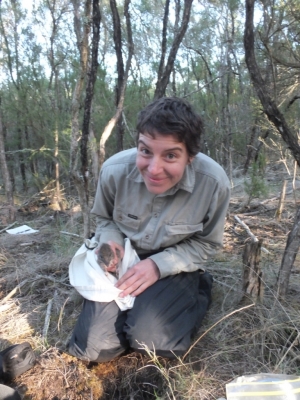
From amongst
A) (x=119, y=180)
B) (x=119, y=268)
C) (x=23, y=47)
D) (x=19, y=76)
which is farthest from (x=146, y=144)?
(x=23, y=47)

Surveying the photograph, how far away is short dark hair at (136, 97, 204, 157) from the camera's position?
155 cm

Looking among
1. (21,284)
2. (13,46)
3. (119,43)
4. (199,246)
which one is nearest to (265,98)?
(199,246)

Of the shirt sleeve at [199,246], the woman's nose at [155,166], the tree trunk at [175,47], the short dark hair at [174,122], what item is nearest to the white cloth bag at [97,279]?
the shirt sleeve at [199,246]

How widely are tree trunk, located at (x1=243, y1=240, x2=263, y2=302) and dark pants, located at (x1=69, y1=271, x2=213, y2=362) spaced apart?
276mm

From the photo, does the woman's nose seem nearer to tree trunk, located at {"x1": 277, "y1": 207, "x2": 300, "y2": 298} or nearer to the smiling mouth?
the smiling mouth

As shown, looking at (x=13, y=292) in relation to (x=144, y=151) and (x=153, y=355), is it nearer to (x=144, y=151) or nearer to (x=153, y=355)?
(x=153, y=355)

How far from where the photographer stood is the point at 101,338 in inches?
65.4

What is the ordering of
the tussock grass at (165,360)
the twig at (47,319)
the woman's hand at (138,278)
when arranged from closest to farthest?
1. the tussock grass at (165,360)
2. the woman's hand at (138,278)
3. the twig at (47,319)

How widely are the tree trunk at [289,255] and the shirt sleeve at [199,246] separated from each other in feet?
1.24

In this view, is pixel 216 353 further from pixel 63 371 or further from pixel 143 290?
pixel 63 371

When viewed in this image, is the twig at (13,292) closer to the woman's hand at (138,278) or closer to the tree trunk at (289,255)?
the woman's hand at (138,278)

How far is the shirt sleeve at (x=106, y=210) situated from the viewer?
1.93m

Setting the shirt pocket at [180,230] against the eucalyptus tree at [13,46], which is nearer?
the shirt pocket at [180,230]

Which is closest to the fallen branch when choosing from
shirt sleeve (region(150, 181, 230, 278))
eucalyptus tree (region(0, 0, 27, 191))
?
shirt sleeve (region(150, 181, 230, 278))
